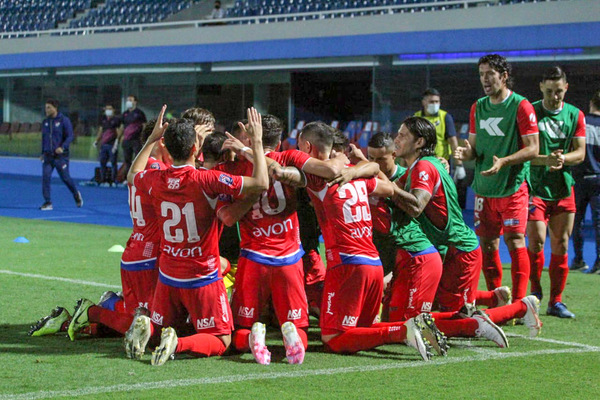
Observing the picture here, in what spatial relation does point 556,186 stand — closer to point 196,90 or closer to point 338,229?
point 338,229

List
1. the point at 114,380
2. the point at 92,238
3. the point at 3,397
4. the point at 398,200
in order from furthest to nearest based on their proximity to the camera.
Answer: the point at 92,238 → the point at 398,200 → the point at 114,380 → the point at 3,397

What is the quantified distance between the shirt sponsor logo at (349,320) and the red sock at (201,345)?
772 mm

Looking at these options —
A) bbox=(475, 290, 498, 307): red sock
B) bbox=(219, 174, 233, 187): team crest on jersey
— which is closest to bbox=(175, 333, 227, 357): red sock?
bbox=(219, 174, 233, 187): team crest on jersey

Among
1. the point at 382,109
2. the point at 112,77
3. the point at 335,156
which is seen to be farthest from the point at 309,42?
the point at 335,156

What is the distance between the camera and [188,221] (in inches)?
233

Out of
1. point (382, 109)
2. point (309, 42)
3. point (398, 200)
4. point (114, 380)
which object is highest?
point (309, 42)

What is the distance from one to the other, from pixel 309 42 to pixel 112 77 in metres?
7.91

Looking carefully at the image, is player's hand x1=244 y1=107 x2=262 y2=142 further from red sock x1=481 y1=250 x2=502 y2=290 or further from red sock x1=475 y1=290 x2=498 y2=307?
red sock x1=481 y1=250 x2=502 y2=290

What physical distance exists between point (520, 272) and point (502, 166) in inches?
34.3

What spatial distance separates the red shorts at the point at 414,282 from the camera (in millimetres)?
6625

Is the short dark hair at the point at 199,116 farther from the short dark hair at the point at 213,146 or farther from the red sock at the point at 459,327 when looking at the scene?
the red sock at the point at 459,327

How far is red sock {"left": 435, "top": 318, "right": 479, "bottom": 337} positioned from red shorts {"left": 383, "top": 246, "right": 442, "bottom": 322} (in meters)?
0.35

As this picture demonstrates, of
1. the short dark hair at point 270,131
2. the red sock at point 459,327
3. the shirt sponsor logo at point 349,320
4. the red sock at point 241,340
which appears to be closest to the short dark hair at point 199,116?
the short dark hair at point 270,131

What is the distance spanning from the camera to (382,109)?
20156mm
